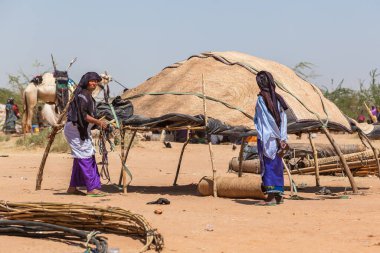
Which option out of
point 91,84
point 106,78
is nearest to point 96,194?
point 91,84

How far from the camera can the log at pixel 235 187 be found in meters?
10.5

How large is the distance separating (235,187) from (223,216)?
2.12 meters

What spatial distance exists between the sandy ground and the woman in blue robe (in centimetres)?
30

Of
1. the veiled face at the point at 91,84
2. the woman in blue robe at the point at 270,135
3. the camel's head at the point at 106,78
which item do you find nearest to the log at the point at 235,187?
the woman in blue robe at the point at 270,135

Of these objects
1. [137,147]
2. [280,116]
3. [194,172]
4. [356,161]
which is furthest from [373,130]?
[137,147]

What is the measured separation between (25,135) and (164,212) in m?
15.6

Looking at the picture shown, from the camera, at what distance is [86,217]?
7.05 metres

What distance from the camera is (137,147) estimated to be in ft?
71.5

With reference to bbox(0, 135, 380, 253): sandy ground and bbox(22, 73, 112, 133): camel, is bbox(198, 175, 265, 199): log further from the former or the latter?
bbox(22, 73, 112, 133): camel

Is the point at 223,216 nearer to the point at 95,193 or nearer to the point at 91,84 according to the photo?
the point at 95,193

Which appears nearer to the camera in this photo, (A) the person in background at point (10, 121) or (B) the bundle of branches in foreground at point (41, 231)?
(B) the bundle of branches in foreground at point (41, 231)

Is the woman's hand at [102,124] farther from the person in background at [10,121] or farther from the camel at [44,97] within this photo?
the person in background at [10,121]

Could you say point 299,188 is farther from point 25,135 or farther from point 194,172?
point 25,135

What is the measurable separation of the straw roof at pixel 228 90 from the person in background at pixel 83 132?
3.31 feet
